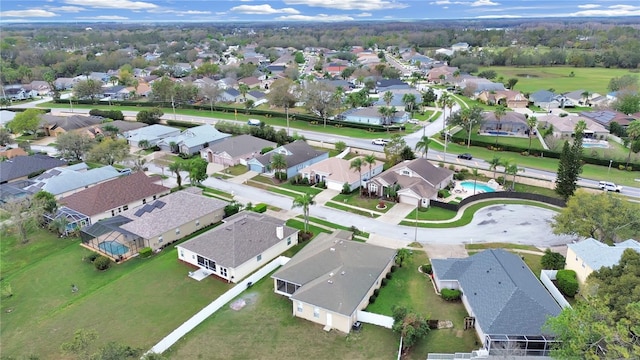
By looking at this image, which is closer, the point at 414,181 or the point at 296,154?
the point at 414,181

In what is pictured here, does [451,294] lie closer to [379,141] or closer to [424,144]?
[424,144]

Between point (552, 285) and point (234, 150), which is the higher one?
point (234, 150)

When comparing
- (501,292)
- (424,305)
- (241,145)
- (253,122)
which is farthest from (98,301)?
(253,122)

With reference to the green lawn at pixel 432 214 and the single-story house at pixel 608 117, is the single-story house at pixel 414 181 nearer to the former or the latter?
the green lawn at pixel 432 214

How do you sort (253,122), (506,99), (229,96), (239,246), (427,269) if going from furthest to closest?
(229,96)
(506,99)
(253,122)
(239,246)
(427,269)

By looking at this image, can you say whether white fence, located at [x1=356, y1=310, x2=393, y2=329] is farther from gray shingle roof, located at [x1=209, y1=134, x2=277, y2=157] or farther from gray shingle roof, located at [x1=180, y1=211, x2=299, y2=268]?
gray shingle roof, located at [x1=209, y1=134, x2=277, y2=157]

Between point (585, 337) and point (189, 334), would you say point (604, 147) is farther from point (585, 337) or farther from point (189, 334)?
point (189, 334)
